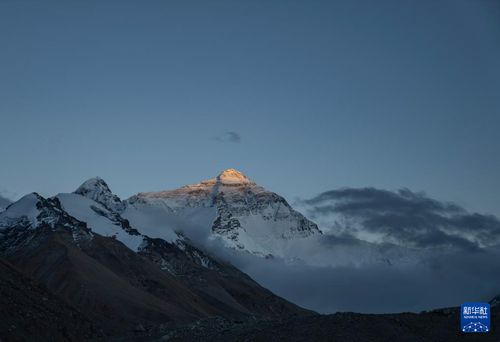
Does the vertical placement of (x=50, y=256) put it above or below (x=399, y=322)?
above

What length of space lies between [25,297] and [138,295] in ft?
320

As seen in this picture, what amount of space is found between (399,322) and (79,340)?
40707mm

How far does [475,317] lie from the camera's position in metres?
57.4

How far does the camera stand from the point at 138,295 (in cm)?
19362

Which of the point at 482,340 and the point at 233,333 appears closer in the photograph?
the point at 482,340

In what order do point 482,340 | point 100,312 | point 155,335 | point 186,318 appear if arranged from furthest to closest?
point 186,318 → point 100,312 → point 155,335 → point 482,340

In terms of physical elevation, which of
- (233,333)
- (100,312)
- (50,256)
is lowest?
(233,333)

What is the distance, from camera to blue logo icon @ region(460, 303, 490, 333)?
181 ft

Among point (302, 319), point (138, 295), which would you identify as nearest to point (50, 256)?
point (138, 295)

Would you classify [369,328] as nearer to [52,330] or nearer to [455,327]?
[455,327]

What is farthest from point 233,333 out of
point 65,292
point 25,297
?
point 65,292

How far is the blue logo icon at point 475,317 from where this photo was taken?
55.3 meters

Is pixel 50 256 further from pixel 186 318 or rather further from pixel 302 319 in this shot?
pixel 302 319

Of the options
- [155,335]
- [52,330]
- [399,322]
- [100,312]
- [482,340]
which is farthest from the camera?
[100,312]
